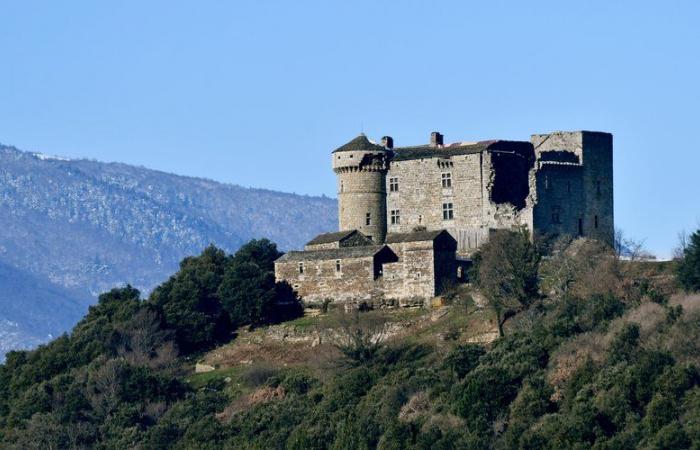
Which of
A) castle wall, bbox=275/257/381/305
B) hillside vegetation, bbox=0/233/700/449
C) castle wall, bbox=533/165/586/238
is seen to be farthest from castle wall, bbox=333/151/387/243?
castle wall, bbox=533/165/586/238

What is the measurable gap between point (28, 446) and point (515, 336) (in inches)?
815

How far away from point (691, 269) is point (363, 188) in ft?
64.5

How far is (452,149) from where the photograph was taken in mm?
89438

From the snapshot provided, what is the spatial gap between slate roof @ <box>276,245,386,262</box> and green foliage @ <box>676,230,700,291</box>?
1491 cm

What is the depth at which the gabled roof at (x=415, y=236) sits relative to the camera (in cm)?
8362

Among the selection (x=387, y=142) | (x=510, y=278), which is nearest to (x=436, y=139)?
(x=387, y=142)

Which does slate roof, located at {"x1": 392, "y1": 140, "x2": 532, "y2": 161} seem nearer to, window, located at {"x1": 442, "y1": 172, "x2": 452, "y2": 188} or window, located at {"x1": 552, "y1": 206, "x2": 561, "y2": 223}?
window, located at {"x1": 442, "y1": 172, "x2": 452, "y2": 188}

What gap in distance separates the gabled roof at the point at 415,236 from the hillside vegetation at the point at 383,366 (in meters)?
2.30

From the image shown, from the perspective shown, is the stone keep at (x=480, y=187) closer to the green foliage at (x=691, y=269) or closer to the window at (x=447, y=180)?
the window at (x=447, y=180)

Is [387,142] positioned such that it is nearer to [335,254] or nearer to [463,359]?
[335,254]

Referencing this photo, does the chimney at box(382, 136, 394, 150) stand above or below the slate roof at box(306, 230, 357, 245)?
above

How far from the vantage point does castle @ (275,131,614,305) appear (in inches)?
3319

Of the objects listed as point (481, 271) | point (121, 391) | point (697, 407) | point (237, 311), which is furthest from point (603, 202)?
point (697, 407)

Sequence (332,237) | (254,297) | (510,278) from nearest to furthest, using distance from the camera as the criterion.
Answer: (510,278) → (254,297) → (332,237)
